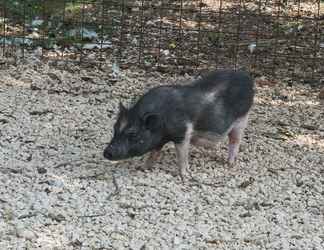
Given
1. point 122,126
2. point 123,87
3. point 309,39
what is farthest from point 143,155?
point 309,39

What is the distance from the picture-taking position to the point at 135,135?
614 cm

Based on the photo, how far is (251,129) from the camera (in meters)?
7.51

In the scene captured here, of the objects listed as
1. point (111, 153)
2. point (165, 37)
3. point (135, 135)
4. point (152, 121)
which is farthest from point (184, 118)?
point (165, 37)

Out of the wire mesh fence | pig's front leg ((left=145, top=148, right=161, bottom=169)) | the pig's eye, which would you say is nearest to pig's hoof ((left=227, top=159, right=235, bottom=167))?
pig's front leg ((left=145, top=148, right=161, bottom=169))

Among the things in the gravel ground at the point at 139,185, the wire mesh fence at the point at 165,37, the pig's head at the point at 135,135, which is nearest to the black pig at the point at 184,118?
Result: the pig's head at the point at 135,135

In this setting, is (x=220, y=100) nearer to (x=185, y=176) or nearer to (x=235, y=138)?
(x=235, y=138)

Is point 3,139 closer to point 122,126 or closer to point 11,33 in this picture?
point 122,126

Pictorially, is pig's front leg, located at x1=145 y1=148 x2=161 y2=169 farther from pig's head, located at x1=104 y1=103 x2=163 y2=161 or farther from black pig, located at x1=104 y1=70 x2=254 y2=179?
pig's head, located at x1=104 y1=103 x2=163 y2=161

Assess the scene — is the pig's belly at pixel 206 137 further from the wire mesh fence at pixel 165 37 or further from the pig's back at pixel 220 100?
the wire mesh fence at pixel 165 37

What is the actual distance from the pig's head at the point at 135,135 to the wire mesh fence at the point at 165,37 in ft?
9.70

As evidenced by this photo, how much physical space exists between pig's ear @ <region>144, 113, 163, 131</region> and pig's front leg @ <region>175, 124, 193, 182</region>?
0.78 feet

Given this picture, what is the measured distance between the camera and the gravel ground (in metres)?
5.28

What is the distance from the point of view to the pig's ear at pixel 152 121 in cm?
610

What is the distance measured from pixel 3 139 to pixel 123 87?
201 centimetres
